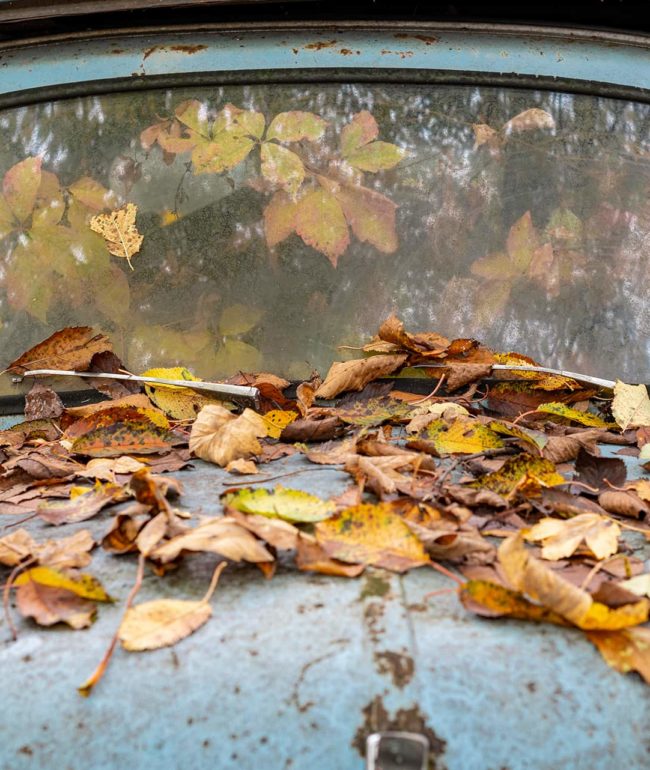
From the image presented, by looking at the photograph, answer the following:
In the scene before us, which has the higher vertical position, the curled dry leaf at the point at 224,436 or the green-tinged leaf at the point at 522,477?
the curled dry leaf at the point at 224,436

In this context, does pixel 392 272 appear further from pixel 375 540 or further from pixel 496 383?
pixel 375 540

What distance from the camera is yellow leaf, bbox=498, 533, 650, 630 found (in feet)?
2.93

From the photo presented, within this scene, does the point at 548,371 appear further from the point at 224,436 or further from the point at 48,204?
the point at 48,204

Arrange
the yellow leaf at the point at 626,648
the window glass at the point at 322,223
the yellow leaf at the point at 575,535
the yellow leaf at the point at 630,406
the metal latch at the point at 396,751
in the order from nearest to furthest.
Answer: the metal latch at the point at 396,751
the yellow leaf at the point at 626,648
the yellow leaf at the point at 575,535
the yellow leaf at the point at 630,406
the window glass at the point at 322,223

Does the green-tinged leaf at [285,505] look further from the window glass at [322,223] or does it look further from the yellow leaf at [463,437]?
the window glass at [322,223]

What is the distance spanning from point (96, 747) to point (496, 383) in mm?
1382

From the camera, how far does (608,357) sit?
207 cm

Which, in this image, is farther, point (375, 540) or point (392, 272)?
point (392, 272)

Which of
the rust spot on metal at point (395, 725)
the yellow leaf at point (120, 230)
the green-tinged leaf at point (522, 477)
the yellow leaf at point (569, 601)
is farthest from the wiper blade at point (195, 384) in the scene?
the rust spot on metal at point (395, 725)

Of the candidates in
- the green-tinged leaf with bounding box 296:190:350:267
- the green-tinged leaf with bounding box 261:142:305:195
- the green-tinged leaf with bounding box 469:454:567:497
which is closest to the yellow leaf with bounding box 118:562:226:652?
the green-tinged leaf with bounding box 469:454:567:497

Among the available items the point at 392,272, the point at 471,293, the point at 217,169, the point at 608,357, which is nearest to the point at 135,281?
the point at 217,169

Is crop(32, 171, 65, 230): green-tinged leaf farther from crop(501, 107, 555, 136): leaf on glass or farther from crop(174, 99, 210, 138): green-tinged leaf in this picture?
crop(501, 107, 555, 136): leaf on glass

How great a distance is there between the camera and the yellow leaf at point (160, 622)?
896mm

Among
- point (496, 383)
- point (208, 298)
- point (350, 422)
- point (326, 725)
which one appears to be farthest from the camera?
point (208, 298)
